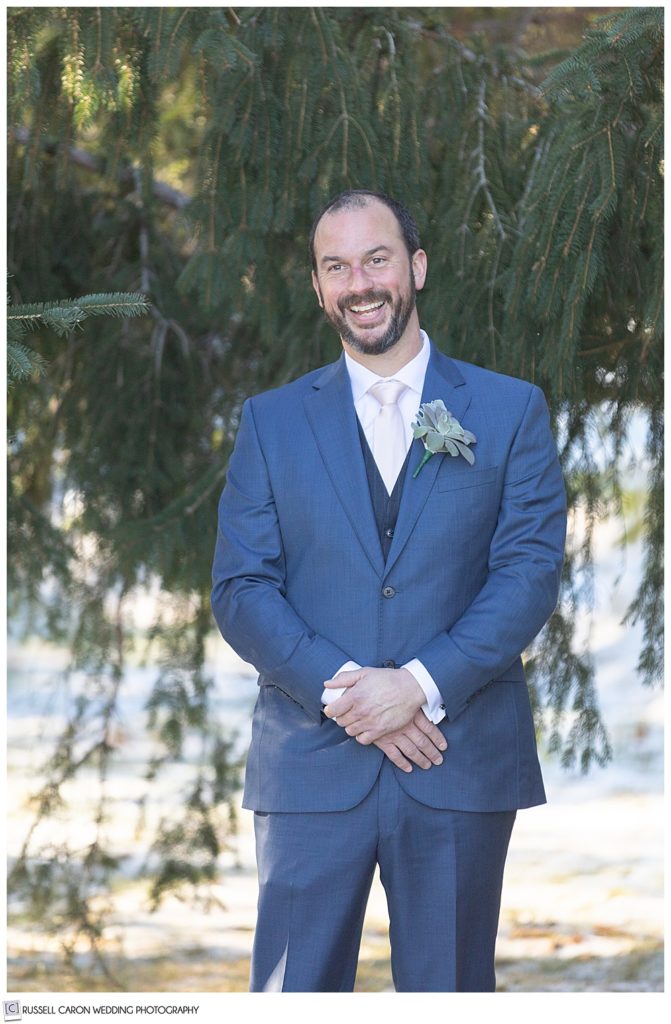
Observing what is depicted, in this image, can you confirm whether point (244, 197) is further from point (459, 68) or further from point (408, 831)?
point (408, 831)

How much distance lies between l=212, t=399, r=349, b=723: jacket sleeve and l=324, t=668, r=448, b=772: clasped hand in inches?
1.9

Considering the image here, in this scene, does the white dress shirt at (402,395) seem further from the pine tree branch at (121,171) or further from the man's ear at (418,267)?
the pine tree branch at (121,171)

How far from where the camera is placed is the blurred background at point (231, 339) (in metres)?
2.79

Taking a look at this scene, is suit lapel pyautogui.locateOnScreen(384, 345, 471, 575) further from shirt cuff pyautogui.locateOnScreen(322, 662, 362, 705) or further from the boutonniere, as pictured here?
shirt cuff pyautogui.locateOnScreen(322, 662, 362, 705)

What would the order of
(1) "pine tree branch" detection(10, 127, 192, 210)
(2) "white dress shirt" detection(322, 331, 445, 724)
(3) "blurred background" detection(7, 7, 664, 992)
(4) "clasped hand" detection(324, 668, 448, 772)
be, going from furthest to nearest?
(1) "pine tree branch" detection(10, 127, 192, 210), (3) "blurred background" detection(7, 7, 664, 992), (2) "white dress shirt" detection(322, 331, 445, 724), (4) "clasped hand" detection(324, 668, 448, 772)

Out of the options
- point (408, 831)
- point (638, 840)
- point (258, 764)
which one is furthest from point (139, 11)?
point (638, 840)

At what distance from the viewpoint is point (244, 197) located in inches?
120

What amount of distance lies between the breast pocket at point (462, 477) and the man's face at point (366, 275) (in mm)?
253

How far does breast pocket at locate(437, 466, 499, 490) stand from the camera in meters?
2.23

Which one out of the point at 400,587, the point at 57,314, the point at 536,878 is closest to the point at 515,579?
the point at 400,587

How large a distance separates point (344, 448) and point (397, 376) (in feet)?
0.60

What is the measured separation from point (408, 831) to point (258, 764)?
11.5 inches

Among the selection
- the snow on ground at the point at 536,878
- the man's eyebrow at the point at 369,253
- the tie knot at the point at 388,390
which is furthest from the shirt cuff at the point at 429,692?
the snow on ground at the point at 536,878

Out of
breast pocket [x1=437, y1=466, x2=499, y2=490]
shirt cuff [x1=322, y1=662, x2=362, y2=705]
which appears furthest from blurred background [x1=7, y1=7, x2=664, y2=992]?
shirt cuff [x1=322, y1=662, x2=362, y2=705]
